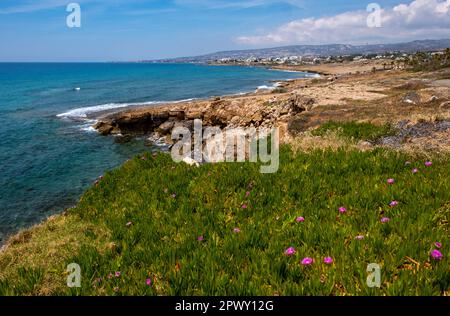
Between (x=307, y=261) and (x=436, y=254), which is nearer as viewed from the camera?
(x=436, y=254)

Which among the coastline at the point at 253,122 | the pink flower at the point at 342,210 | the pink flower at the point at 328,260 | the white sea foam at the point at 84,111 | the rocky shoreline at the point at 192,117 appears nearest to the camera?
the pink flower at the point at 328,260

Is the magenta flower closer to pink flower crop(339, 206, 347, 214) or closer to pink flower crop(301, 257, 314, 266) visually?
pink flower crop(301, 257, 314, 266)

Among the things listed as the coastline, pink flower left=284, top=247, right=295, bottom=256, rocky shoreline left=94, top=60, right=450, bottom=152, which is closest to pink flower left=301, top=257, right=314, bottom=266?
pink flower left=284, top=247, right=295, bottom=256

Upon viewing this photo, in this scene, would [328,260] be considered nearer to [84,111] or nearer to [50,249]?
[50,249]

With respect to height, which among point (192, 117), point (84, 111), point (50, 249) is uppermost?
point (84, 111)

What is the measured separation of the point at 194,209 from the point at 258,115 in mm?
27888

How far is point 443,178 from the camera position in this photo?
263 inches

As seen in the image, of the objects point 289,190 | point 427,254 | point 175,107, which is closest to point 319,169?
point 289,190

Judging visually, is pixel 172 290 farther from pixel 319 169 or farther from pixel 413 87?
pixel 413 87

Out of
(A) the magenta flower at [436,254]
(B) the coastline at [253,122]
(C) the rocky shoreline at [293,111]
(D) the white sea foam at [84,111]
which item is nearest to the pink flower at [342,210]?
(A) the magenta flower at [436,254]

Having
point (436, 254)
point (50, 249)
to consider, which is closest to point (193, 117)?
point (50, 249)

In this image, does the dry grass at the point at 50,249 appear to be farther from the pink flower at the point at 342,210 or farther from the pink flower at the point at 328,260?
the pink flower at the point at 342,210

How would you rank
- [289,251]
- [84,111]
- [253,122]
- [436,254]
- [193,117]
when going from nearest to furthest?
1. [436,254]
2. [289,251]
3. [253,122]
4. [193,117]
5. [84,111]

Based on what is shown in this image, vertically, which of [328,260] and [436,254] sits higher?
[436,254]
